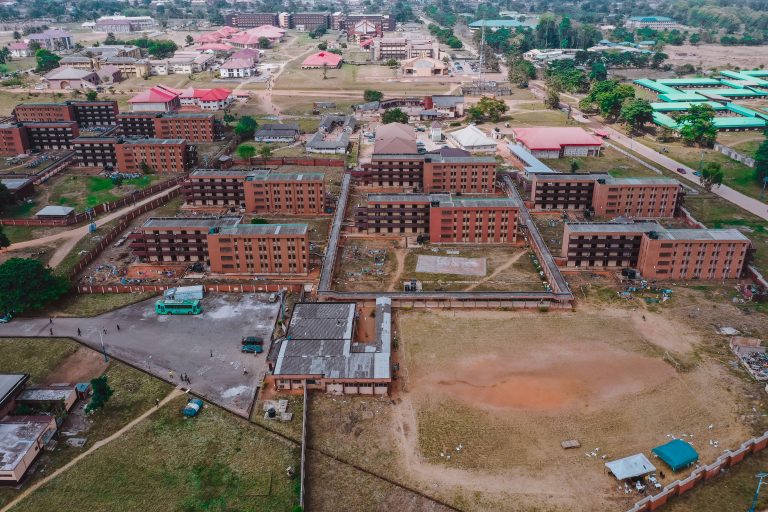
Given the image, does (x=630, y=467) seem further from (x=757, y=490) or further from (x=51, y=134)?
(x=51, y=134)

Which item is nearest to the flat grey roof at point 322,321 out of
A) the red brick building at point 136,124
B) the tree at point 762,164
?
the tree at point 762,164

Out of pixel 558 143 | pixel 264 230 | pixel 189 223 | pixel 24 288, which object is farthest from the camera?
pixel 558 143

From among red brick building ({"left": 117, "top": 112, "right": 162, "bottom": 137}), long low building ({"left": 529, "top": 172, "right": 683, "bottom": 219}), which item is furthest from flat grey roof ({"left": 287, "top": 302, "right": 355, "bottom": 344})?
red brick building ({"left": 117, "top": 112, "right": 162, "bottom": 137})

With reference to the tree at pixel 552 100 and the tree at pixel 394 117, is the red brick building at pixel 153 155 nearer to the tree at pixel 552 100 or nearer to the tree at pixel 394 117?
the tree at pixel 394 117

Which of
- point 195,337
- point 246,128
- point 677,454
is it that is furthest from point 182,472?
point 246,128

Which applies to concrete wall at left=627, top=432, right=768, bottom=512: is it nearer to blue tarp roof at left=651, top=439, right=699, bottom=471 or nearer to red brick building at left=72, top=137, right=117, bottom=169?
blue tarp roof at left=651, top=439, right=699, bottom=471
